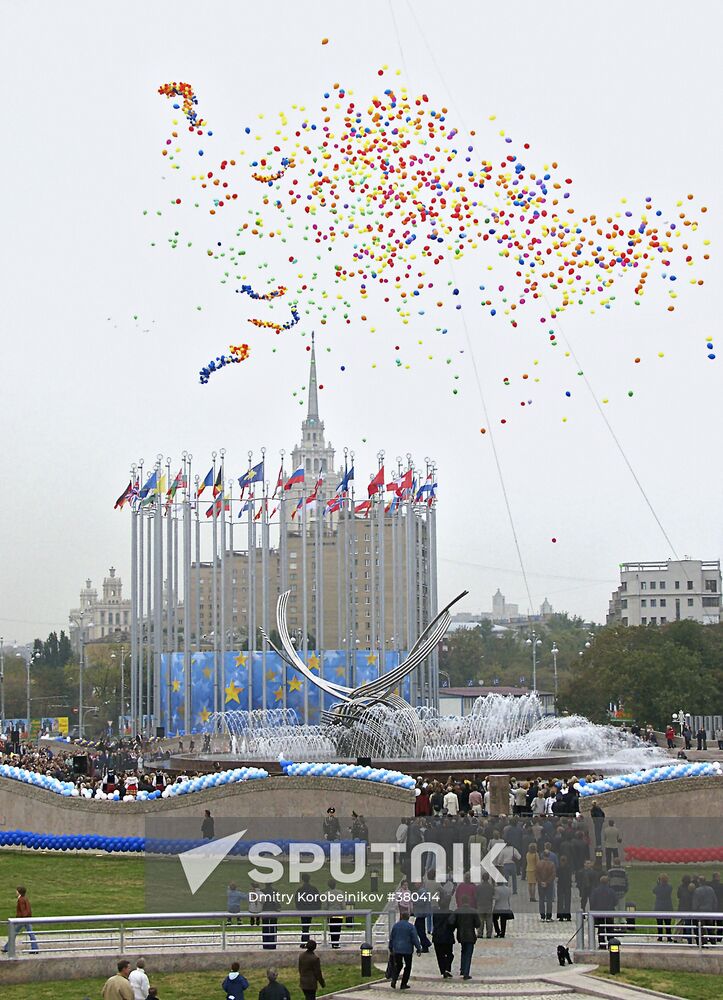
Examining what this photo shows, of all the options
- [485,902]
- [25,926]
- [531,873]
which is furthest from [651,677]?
[25,926]

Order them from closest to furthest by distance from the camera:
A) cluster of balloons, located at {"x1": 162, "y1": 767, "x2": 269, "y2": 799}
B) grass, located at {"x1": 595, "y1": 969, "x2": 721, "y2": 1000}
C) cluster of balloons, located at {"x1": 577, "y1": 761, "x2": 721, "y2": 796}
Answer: grass, located at {"x1": 595, "y1": 969, "x2": 721, "y2": 1000}
cluster of balloons, located at {"x1": 577, "y1": 761, "x2": 721, "y2": 796}
cluster of balloons, located at {"x1": 162, "y1": 767, "x2": 269, "y2": 799}

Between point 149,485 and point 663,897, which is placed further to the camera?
point 149,485

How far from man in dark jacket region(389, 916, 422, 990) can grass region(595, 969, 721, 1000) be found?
2393 millimetres

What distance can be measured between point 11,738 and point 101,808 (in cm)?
3277

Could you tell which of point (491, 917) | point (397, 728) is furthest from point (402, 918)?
point (397, 728)

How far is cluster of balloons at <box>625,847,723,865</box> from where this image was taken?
68.0 feet

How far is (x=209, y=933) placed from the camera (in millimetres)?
19156

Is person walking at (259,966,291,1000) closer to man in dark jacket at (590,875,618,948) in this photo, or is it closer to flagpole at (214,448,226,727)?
man in dark jacket at (590,875,618,948)

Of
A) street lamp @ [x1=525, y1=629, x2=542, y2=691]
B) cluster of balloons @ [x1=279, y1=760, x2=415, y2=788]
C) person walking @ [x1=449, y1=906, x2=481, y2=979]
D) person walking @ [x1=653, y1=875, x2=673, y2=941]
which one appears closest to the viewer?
person walking @ [x1=449, y1=906, x2=481, y2=979]

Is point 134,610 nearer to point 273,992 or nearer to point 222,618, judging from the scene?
point 222,618

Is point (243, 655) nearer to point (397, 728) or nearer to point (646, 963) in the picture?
point (397, 728)

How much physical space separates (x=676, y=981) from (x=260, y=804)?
600 inches

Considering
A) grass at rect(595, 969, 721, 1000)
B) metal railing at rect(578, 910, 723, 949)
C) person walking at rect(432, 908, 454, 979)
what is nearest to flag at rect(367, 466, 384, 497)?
metal railing at rect(578, 910, 723, 949)

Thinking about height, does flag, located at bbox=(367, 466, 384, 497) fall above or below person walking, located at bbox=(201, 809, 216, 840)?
above
